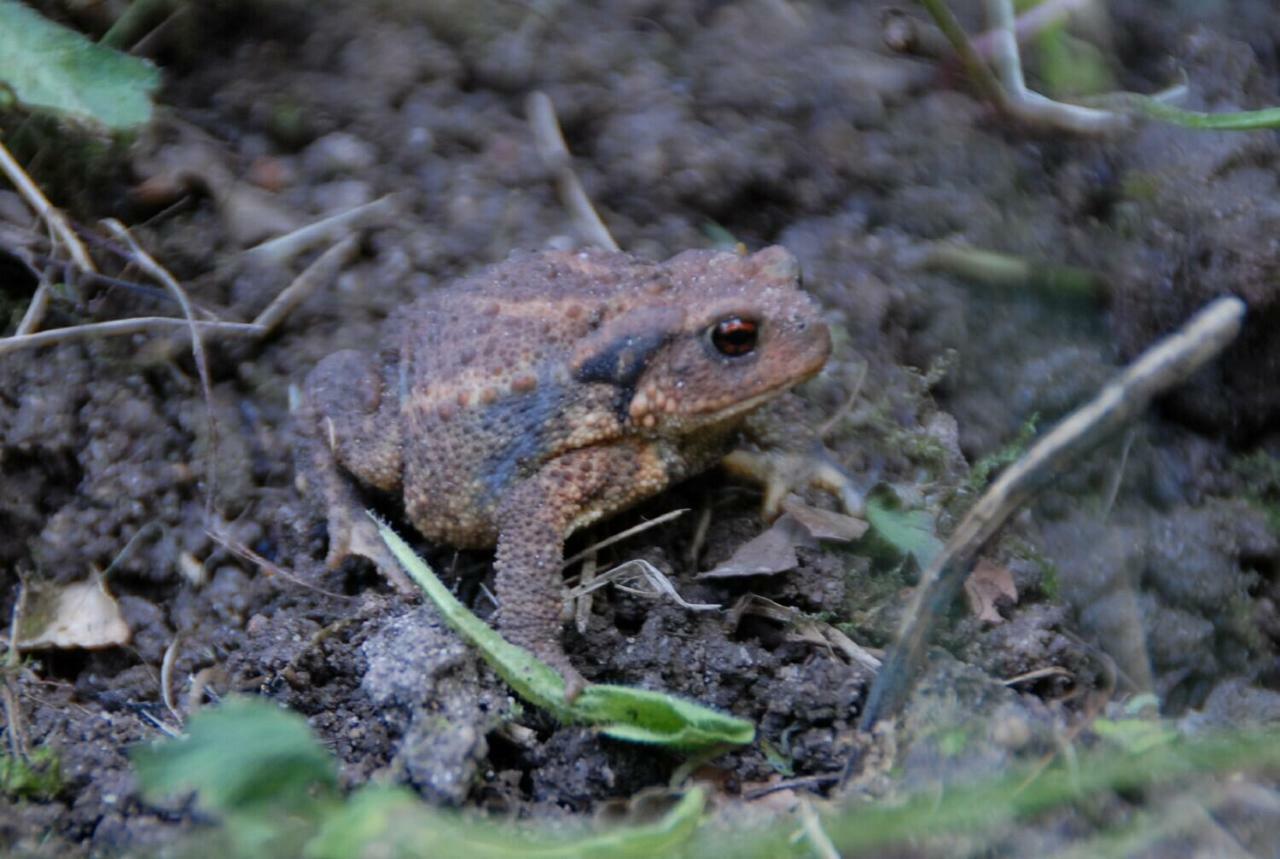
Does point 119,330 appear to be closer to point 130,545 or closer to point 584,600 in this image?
point 130,545

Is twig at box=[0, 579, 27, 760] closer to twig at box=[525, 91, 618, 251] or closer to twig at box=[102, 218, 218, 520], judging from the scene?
twig at box=[102, 218, 218, 520]

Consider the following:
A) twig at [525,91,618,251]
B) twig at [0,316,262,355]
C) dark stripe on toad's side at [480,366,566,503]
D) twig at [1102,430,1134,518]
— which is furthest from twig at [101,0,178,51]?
twig at [1102,430,1134,518]

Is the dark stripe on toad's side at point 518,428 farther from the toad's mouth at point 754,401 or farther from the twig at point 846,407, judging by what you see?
the twig at point 846,407

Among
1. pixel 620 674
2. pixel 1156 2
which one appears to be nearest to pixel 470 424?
pixel 620 674

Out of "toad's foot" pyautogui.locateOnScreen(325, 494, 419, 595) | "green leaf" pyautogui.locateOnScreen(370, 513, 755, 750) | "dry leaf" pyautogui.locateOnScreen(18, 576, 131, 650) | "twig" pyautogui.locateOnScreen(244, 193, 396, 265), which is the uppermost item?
"twig" pyautogui.locateOnScreen(244, 193, 396, 265)

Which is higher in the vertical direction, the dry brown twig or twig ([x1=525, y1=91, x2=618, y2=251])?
twig ([x1=525, y1=91, x2=618, y2=251])

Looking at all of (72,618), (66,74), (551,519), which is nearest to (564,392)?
(551,519)
